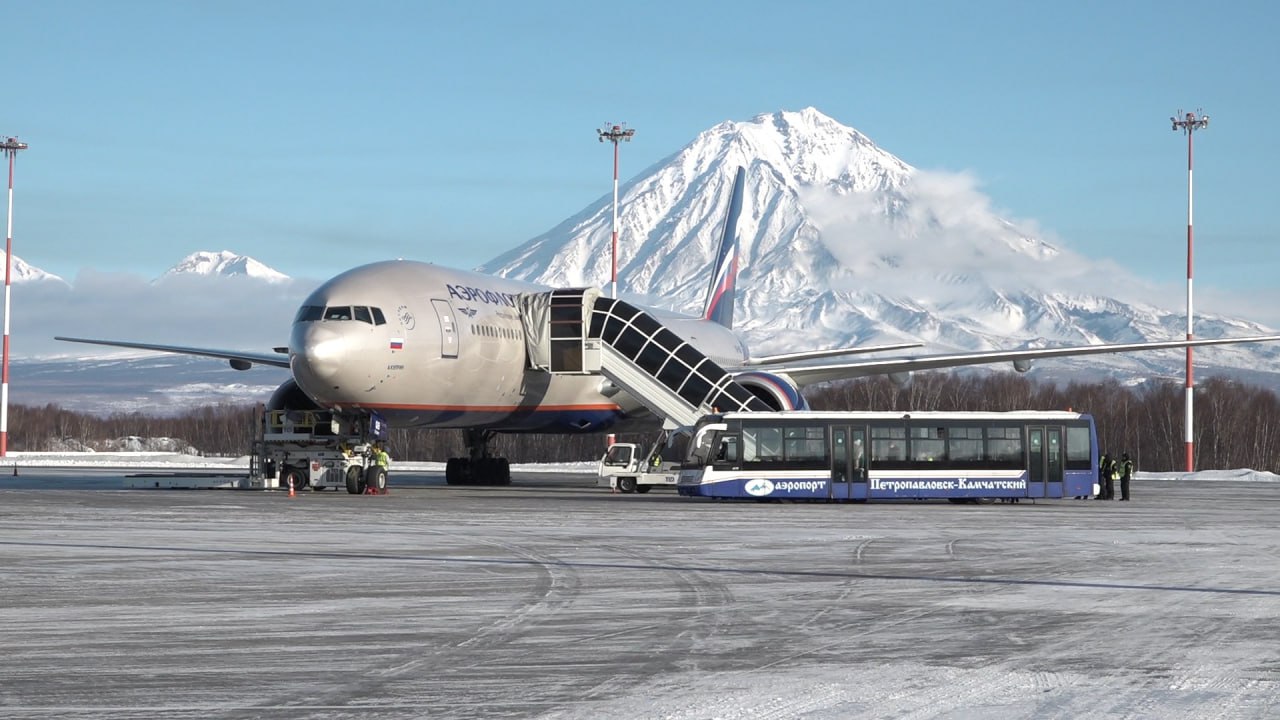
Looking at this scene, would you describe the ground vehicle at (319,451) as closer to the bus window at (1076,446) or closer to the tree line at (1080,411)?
the bus window at (1076,446)

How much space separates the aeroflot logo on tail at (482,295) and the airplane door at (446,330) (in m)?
0.71

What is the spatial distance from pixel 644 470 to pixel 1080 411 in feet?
275

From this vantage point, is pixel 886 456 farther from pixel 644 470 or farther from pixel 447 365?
pixel 447 365

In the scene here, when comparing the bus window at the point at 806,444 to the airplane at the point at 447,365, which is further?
the bus window at the point at 806,444

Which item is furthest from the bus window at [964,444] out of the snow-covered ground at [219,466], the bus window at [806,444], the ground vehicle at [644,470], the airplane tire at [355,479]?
the snow-covered ground at [219,466]

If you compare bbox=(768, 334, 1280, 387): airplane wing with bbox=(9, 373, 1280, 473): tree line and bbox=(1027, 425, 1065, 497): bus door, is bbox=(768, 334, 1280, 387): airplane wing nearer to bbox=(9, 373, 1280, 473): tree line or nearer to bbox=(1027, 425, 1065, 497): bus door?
bbox=(1027, 425, 1065, 497): bus door

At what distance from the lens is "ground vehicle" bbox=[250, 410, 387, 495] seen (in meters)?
34.0

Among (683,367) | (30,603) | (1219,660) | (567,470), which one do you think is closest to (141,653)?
(30,603)

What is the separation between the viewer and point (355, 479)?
3403cm

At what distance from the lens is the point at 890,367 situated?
41500 millimetres

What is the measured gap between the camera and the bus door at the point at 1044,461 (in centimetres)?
3319

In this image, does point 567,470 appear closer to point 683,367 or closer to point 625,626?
point 683,367

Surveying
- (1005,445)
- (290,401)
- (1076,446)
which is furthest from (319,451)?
(1076,446)

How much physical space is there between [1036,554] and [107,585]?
10341 mm
